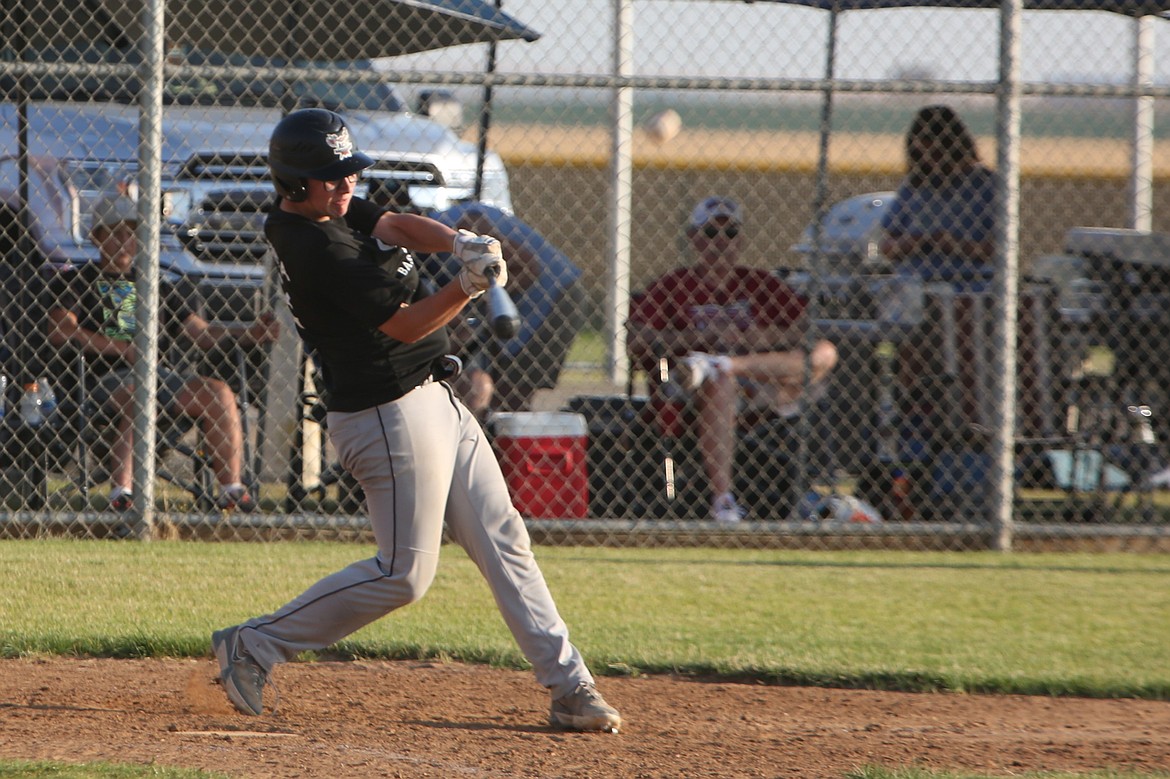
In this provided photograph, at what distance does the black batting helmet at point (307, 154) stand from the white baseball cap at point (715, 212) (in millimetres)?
3865

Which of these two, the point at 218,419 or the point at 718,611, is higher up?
the point at 218,419

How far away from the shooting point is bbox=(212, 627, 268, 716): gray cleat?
3686mm

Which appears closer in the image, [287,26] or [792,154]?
[287,26]

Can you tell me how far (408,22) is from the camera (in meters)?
7.30

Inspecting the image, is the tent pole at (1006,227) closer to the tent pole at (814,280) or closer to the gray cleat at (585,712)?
the tent pole at (814,280)

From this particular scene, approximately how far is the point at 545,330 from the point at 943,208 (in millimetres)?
2245

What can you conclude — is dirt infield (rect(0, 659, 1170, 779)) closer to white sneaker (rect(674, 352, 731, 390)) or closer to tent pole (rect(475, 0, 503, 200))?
white sneaker (rect(674, 352, 731, 390))

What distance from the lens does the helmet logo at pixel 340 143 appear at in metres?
3.57

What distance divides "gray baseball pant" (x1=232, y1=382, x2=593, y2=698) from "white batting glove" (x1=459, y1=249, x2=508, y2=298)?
17.2 inches

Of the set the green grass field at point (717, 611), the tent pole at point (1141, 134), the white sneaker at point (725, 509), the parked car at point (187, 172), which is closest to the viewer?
the green grass field at point (717, 611)

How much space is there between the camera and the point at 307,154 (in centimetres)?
356

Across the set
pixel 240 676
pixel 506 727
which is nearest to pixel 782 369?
pixel 506 727

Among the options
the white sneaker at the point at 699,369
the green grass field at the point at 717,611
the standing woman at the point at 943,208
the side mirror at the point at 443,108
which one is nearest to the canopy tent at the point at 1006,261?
the green grass field at the point at 717,611

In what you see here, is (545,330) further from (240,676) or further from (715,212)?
(240,676)
